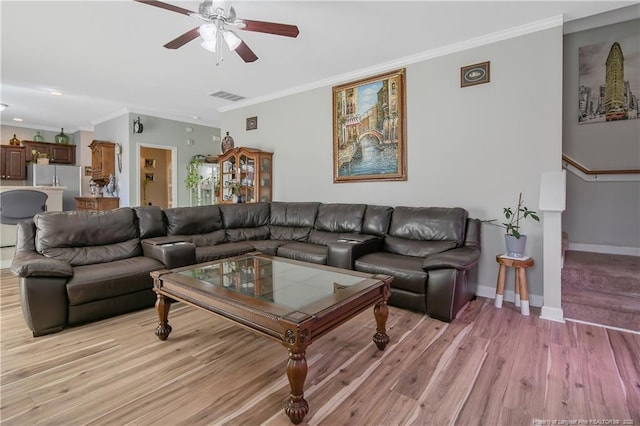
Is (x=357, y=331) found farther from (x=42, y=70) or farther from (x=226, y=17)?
(x=42, y=70)

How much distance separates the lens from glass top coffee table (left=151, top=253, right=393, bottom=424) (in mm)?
1514

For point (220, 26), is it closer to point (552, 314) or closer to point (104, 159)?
point (552, 314)

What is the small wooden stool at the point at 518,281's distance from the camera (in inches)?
112

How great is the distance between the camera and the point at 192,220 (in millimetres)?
4008

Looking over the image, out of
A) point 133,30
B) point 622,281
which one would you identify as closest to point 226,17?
point 133,30

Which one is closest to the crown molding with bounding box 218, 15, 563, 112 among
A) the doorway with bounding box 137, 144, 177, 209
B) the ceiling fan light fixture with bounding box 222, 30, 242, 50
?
the ceiling fan light fixture with bounding box 222, 30, 242, 50

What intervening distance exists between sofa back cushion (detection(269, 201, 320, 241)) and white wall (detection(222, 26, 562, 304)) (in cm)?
58

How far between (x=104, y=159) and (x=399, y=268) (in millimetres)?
6433

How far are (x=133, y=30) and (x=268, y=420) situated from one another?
3616 mm

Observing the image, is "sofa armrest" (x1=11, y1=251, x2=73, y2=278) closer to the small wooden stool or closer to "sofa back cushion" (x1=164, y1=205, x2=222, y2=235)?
"sofa back cushion" (x1=164, y1=205, x2=222, y2=235)

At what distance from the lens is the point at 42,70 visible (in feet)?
13.8

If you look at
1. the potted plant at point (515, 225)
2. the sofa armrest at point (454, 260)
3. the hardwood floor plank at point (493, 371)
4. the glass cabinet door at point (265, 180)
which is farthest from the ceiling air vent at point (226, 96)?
the hardwood floor plank at point (493, 371)

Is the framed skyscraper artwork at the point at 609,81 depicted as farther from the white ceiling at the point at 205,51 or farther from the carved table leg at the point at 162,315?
the carved table leg at the point at 162,315

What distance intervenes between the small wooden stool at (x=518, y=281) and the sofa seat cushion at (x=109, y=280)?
3248mm
